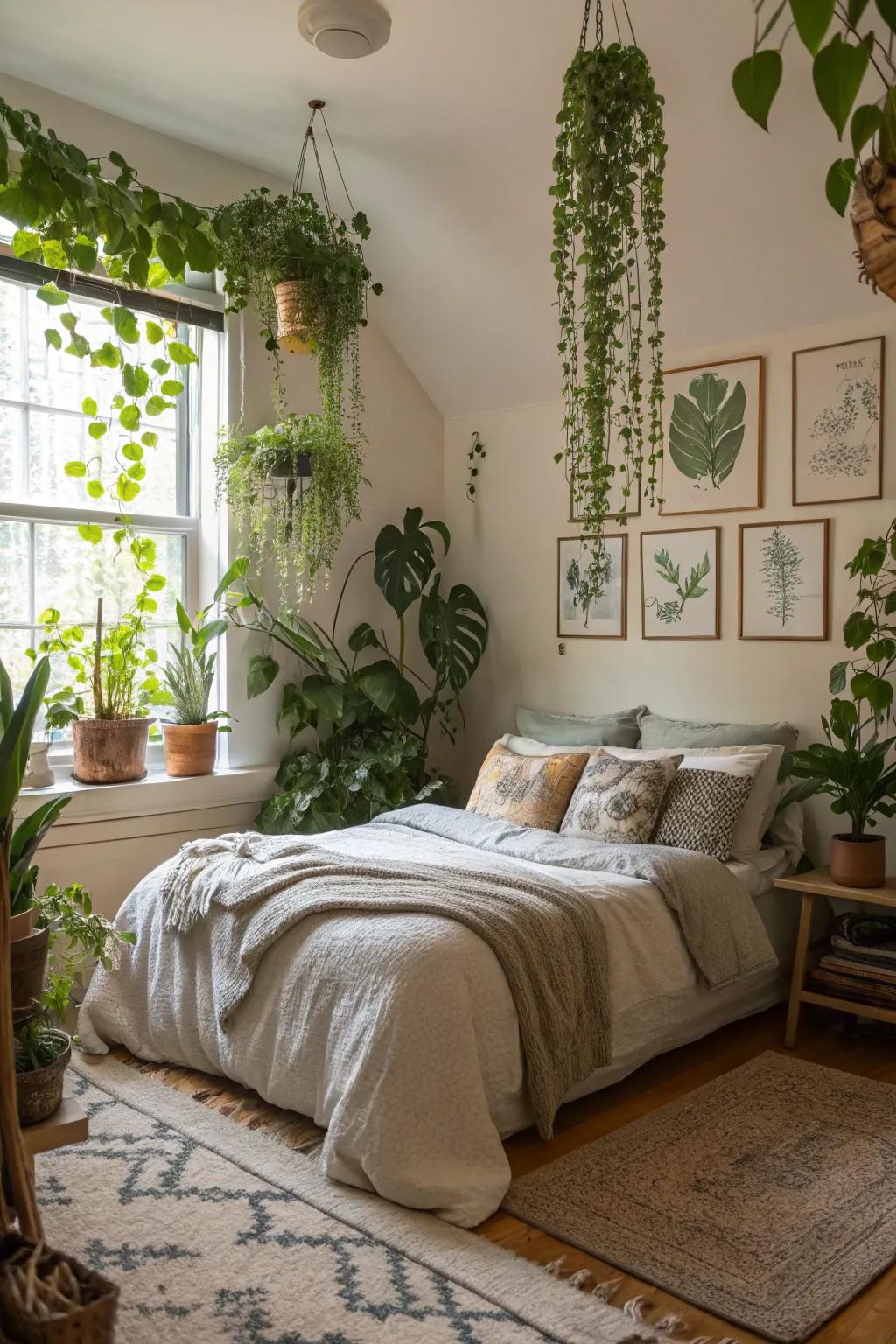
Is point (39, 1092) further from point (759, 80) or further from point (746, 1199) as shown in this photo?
point (746, 1199)

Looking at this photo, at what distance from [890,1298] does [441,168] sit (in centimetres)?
355

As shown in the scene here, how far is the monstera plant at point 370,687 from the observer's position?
13.9ft

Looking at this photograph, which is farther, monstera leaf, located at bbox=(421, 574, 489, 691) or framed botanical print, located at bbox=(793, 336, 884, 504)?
monstera leaf, located at bbox=(421, 574, 489, 691)

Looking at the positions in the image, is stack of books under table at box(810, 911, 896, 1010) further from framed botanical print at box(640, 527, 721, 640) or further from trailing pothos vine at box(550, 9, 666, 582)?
trailing pothos vine at box(550, 9, 666, 582)

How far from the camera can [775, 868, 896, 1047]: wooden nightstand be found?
3.34 metres

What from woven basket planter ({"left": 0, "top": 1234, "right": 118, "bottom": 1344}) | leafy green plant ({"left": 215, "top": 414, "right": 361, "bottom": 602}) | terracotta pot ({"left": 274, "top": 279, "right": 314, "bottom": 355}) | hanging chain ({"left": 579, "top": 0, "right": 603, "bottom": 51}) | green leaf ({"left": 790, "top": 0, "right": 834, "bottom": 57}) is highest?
hanging chain ({"left": 579, "top": 0, "right": 603, "bottom": 51})

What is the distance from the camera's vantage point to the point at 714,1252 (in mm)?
2287

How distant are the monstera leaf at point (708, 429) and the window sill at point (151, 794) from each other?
6.63 feet

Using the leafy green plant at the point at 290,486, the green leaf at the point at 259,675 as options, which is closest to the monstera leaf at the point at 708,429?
the leafy green plant at the point at 290,486

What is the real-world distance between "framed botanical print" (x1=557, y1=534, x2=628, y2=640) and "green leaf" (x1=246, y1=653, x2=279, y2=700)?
122cm

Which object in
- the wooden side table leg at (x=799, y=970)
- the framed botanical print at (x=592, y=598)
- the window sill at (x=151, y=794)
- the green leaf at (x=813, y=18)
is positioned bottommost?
the wooden side table leg at (x=799, y=970)

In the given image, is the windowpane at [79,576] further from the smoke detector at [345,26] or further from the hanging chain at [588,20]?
the hanging chain at [588,20]

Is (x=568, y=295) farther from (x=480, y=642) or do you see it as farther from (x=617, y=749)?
(x=480, y=642)

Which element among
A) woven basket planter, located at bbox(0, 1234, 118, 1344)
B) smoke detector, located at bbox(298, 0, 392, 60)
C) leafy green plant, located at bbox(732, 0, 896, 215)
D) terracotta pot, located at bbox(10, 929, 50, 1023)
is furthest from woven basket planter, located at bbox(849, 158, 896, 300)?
smoke detector, located at bbox(298, 0, 392, 60)
